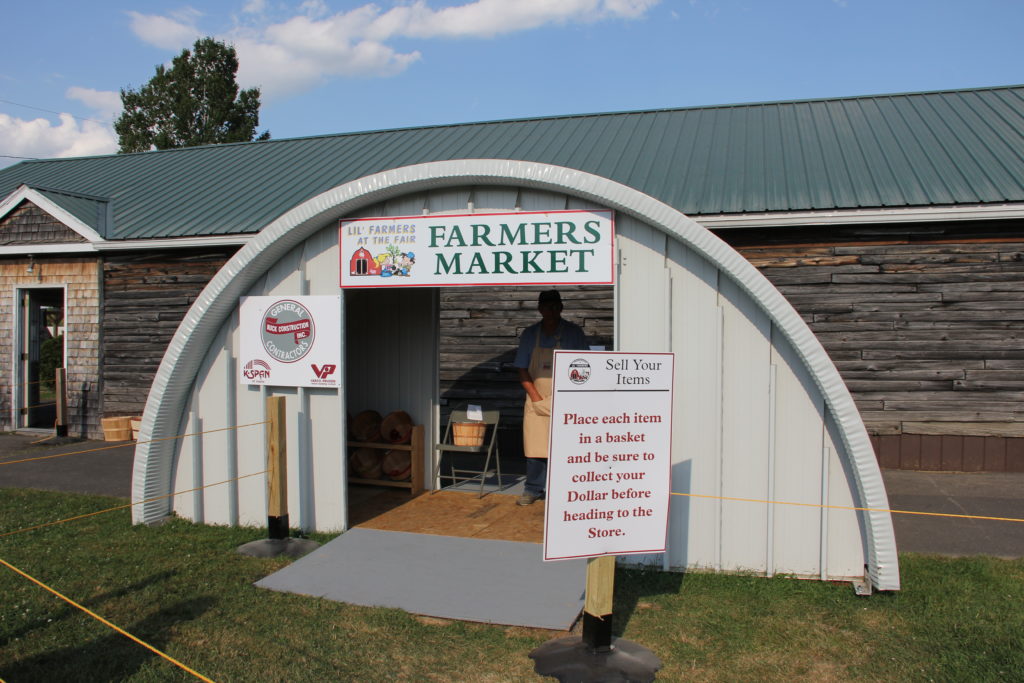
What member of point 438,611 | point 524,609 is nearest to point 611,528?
point 524,609

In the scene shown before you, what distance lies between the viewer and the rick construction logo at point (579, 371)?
4.30 metres

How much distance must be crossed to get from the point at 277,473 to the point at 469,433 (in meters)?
2.33

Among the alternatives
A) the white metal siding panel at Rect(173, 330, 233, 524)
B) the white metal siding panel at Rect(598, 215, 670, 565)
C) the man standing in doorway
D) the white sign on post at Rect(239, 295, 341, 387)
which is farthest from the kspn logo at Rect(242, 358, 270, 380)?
the white metal siding panel at Rect(598, 215, 670, 565)

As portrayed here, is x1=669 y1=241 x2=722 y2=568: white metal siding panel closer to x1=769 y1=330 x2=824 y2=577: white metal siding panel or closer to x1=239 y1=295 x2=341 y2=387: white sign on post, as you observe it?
x1=769 y1=330 x2=824 y2=577: white metal siding panel

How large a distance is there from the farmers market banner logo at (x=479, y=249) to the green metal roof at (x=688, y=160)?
4359mm

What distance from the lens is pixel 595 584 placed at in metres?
4.38

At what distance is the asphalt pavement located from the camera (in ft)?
21.5

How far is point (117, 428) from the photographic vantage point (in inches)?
484

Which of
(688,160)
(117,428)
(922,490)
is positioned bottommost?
(922,490)

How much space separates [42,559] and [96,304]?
7.62m

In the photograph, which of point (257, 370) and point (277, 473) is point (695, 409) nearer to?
point (277, 473)

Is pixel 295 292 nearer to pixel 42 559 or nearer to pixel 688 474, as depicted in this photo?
pixel 42 559

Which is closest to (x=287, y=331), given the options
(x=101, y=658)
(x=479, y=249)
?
(x=479, y=249)

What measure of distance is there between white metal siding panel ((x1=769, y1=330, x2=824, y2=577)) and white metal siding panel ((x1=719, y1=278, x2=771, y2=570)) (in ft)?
0.28
